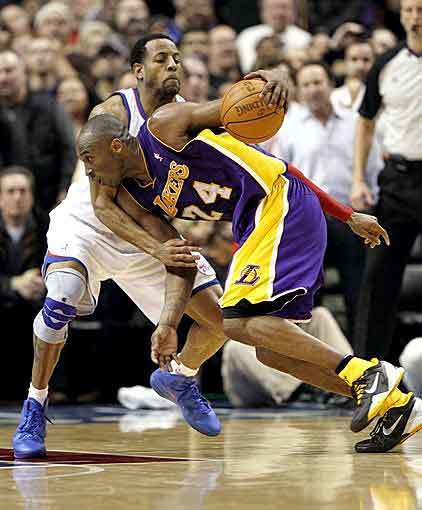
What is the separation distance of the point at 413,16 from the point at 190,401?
285 centimetres

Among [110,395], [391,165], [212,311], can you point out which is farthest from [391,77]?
[110,395]

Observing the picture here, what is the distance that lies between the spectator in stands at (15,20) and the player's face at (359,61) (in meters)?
3.55

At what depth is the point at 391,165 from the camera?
23.3 ft

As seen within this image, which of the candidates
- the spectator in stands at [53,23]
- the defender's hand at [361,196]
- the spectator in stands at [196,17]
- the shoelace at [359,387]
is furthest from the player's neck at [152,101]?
the spectator in stands at [196,17]

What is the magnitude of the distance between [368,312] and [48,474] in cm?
339

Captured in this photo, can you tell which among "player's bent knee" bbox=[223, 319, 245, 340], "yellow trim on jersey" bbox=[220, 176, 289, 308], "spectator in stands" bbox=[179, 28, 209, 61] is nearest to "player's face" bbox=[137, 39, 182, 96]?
"yellow trim on jersey" bbox=[220, 176, 289, 308]

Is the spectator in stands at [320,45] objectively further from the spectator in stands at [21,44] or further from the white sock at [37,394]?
the white sock at [37,394]

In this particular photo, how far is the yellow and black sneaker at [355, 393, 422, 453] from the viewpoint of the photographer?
15.8 feet

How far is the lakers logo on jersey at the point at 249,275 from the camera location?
4797 millimetres

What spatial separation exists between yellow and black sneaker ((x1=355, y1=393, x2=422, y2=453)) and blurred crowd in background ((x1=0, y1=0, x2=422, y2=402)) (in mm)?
3187

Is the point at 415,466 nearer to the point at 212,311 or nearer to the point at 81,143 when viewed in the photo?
the point at 212,311

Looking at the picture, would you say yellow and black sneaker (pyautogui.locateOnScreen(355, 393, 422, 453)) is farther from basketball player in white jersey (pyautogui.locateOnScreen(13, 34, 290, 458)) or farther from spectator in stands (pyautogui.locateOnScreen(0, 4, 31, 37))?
spectator in stands (pyautogui.locateOnScreen(0, 4, 31, 37))

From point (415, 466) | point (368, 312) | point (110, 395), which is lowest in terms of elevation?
point (110, 395)

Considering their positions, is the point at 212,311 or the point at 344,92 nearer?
the point at 212,311
